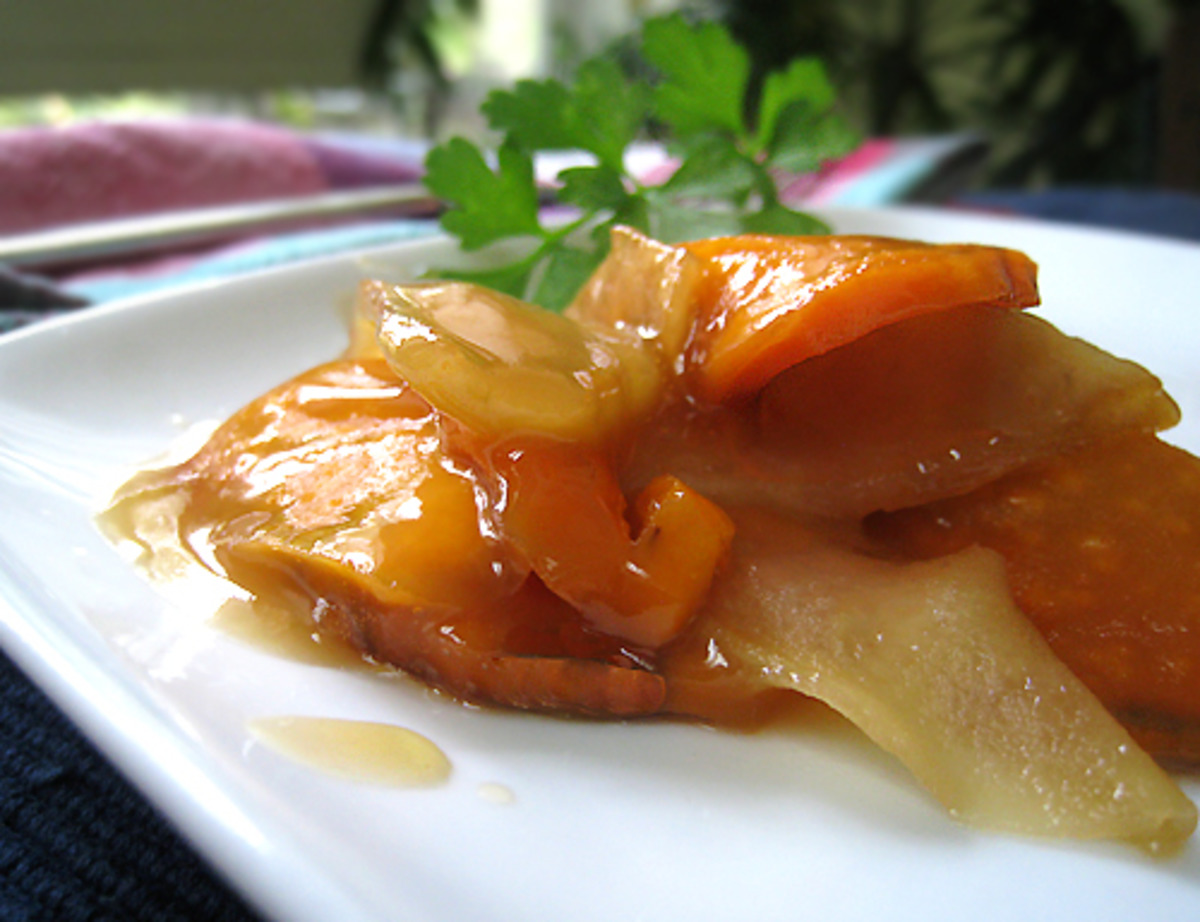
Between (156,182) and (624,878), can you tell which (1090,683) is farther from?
(156,182)

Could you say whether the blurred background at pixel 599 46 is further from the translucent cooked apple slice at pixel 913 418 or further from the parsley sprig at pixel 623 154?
the translucent cooked apple slice at pixel 913 418

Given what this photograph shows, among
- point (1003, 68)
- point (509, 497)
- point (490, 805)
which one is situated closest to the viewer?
point (490, 805)

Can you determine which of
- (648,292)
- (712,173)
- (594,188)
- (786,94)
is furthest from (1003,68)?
(648,292)

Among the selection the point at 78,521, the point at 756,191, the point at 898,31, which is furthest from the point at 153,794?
the point at 898,31

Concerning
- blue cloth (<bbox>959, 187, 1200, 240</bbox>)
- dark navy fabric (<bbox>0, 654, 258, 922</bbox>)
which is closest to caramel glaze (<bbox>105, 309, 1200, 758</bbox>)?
dark navy fabric (<bbox>0, 654, 258, 922</bbox>)

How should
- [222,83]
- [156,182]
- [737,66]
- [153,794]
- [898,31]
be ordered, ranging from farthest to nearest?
1. [898,31]
2. [222,83]
3. [156,182]
4. [737,66]
5. [153,794]

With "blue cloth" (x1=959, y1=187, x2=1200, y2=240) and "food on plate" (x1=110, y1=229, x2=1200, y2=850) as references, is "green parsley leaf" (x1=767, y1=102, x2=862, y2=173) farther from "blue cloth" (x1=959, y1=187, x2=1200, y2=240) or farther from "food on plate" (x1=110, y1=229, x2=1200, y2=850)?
"blue cloth" (x1=959, y1=187, x2=1200, y2=240)

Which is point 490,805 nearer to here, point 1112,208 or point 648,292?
point 648,292
